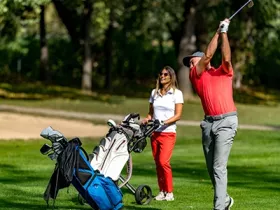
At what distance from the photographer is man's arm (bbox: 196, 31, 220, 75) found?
12.6 meters

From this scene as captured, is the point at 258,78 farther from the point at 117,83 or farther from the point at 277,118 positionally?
the point at 277,118

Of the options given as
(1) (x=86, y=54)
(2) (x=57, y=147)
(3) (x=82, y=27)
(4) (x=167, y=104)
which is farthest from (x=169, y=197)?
(3) (x=82, y=27)

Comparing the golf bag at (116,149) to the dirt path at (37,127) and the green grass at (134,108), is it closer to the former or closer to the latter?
the dirt path at (37,127)

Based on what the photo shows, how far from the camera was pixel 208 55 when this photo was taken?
12711mm

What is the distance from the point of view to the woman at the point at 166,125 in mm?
15461

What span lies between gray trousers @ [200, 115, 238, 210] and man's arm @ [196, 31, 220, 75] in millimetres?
606

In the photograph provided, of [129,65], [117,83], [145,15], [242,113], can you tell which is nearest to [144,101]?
[242,113]

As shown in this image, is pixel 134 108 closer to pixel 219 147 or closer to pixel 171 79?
pixel 171 79

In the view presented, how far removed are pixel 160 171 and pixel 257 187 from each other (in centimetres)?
241

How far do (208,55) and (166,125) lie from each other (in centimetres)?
285

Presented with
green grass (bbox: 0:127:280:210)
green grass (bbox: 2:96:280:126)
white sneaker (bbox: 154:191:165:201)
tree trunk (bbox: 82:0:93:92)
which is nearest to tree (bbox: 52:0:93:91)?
tree trunk (bbox: 82:0:93:92)

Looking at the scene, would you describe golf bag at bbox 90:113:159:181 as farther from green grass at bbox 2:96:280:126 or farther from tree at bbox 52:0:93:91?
tree at bbox 52:0:93:91

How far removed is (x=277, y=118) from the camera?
39.4m

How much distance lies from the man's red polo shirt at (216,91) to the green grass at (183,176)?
1986 mm
